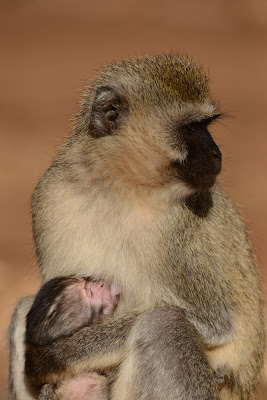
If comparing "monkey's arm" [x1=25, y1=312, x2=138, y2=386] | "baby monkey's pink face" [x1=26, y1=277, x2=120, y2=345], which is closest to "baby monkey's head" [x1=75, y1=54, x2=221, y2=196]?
"baby monkey's pink face" [x1=26, y1=277, x2=120, y2=345]

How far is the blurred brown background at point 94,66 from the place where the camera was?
514 inches

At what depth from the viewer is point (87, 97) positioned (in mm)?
5930

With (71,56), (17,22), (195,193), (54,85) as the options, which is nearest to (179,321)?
(195,193)

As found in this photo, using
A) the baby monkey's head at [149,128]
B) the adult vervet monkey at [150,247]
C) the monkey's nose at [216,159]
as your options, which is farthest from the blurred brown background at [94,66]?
the monkey's nose at [216,159]

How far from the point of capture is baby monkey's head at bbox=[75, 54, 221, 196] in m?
5.41

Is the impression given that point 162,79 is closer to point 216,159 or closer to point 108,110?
point 108,110

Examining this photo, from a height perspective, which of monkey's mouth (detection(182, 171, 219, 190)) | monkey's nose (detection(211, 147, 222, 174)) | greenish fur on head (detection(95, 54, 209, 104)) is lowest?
monkey's mouth (detection(182, 171, 219, 190))

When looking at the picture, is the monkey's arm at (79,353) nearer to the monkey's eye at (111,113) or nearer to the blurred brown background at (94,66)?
the monkey's eye at (111,113)

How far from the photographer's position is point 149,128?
5480mm

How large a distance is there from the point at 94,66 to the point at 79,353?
7142mm

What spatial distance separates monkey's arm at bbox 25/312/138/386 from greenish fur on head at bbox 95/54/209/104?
4.58 ft

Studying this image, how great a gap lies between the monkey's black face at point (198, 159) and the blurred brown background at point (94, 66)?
5.10 metres

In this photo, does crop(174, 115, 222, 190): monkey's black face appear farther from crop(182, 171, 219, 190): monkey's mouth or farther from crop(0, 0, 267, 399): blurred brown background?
crop(0, 0, 267, 399): blurred brown background

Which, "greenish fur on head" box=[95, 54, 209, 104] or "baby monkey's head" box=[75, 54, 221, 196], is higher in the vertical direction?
"greenish fur on head" box=[95, 54, 209, 104]
